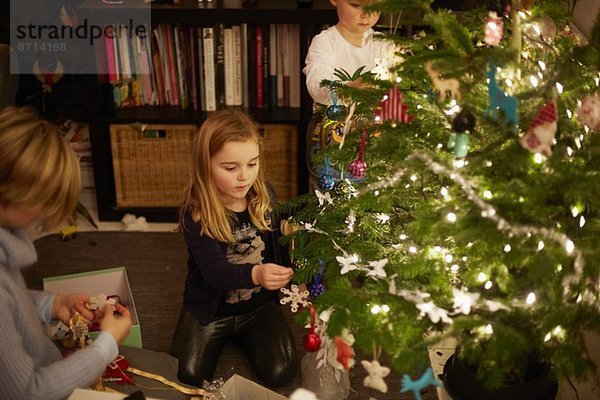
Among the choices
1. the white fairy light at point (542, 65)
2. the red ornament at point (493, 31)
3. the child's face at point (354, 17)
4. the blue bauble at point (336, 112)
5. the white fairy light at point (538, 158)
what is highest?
the red ornament at point (493, 31)

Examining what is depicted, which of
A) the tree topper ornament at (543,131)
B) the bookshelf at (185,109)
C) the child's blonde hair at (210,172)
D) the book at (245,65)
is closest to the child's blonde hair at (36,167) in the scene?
the child's blonde hair at (210,172)

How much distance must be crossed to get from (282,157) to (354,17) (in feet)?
2.26

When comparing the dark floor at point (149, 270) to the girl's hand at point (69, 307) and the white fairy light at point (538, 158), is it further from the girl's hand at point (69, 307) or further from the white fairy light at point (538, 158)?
the white fairy light at point (538, 158)

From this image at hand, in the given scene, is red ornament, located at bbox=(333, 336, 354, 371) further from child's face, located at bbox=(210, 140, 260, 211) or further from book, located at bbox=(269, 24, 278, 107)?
book, located at bbox=(269, 24, 278, 107)

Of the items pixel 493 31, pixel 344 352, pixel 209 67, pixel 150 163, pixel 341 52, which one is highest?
pixel 493 31

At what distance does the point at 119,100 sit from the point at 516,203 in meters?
1.90

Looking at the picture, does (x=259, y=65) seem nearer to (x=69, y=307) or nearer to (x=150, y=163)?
(x=150, y=163)

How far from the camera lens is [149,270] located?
2605 mm

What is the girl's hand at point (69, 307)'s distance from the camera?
5.72 feet

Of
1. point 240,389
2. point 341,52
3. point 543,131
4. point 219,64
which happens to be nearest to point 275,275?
point 240,389

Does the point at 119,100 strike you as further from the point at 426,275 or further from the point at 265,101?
the point at 426,275

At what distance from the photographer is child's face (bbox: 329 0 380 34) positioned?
2.28 metres

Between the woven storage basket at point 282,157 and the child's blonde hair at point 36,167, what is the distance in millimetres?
1351

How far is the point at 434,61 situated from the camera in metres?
1.27
